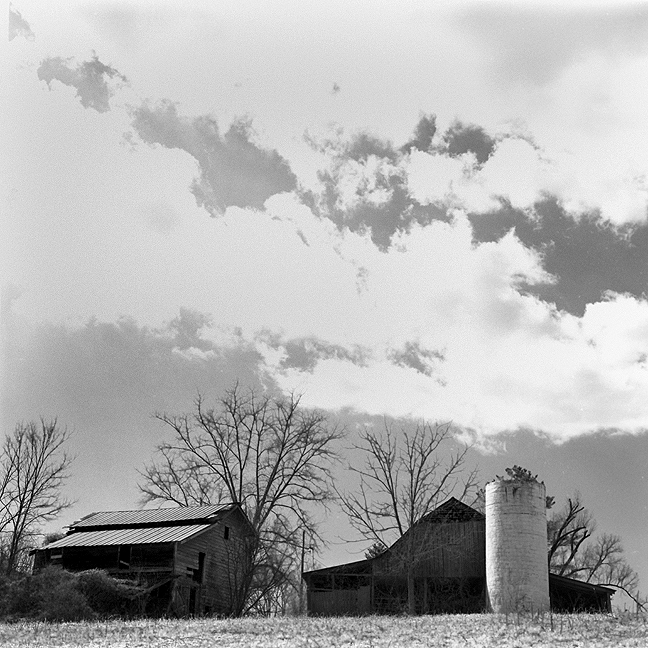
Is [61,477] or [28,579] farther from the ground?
[61,477]

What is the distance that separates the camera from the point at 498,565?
35.8 meters

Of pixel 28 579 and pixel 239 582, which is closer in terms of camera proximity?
pixel 28 579

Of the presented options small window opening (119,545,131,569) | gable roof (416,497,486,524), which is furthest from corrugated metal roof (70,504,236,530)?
gable roof (416,497,486,524)

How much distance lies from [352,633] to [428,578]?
54.4 ft

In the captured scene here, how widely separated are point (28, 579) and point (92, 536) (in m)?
7.34

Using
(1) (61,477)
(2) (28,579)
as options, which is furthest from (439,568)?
(1) (61,477)

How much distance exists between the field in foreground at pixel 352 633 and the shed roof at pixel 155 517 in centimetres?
1390

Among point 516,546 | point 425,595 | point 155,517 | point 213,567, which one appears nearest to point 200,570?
point 213,567

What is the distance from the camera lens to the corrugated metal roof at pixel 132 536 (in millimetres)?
40406

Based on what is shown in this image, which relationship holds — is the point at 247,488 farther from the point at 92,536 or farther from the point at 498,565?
the point at 498,565

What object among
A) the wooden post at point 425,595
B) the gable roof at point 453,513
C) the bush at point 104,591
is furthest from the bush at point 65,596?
the gable roof at point 453,513

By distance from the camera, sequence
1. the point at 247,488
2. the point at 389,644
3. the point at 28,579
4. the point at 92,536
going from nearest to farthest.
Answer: the point at 389,644 → the point at 28,579 → the point at 92,536 → the point at 247,488

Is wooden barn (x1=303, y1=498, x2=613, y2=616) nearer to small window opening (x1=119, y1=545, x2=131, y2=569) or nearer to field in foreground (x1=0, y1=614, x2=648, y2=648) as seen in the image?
small window opening (x1=119, y1=545, x2=131, y2=569)

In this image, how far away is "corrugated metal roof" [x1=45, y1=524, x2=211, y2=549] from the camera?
40.4 metres
